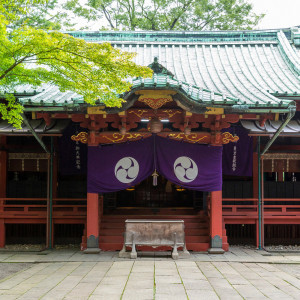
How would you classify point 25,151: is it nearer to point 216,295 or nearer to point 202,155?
point 202,155

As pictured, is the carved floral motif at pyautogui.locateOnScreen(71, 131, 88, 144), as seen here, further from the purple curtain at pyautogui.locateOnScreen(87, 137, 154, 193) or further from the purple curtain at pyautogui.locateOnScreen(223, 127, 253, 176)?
the purple curtain at pyautogui.locateOnScreen(223, 127, 253, 176)

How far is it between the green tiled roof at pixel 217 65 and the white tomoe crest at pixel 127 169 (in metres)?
2.30

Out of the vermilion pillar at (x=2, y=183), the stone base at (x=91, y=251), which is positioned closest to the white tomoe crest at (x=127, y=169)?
the stone base at (x=91, y=251)

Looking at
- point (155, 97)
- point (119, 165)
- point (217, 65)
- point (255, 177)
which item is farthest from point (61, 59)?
point (217, 65)

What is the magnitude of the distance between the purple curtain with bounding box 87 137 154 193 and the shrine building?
0.03 metres

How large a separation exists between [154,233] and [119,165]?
218 centimetres

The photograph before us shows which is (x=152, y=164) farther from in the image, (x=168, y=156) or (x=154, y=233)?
(x=154, y=233)

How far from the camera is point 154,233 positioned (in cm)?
1037

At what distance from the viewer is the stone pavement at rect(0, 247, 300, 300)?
263 inches

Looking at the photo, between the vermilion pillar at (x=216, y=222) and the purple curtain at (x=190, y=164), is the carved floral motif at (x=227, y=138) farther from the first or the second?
the vermilion pillar at (x=216, y=222)

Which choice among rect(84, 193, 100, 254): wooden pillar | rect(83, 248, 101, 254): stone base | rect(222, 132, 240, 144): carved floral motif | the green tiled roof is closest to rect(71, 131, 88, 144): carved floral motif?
the green tiled roof

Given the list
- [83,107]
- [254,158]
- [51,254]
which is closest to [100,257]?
[51,254]

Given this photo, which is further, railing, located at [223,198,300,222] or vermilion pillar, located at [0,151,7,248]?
vermilion pillar, located at [0,151,7,248]

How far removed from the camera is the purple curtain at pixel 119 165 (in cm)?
1085
